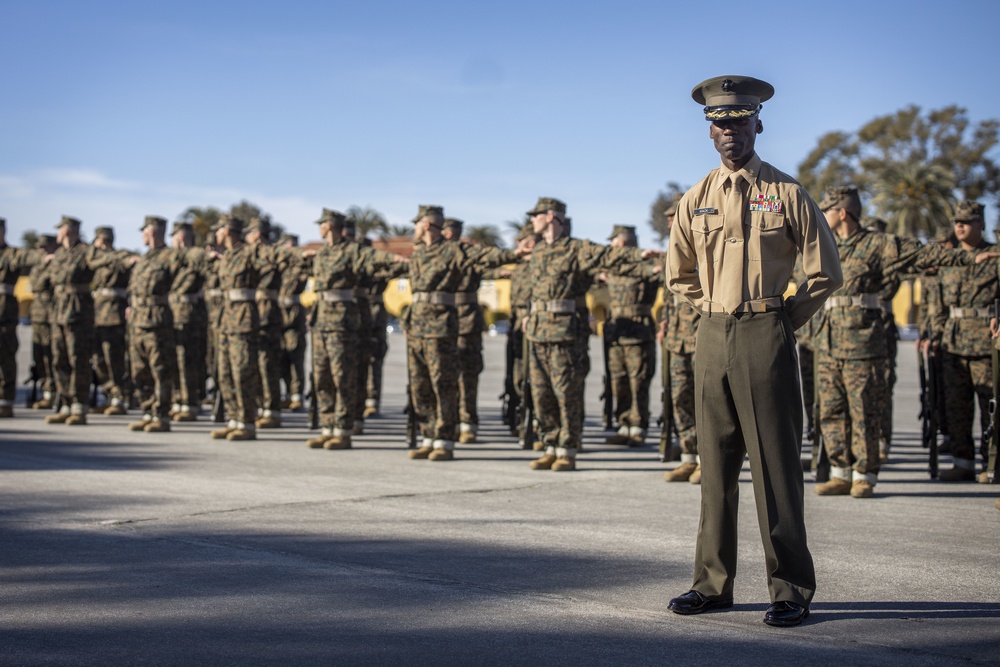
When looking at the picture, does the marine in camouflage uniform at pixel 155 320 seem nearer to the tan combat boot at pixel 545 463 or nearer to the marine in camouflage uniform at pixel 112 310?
the marine in camouflage uniform at pixel 112 310

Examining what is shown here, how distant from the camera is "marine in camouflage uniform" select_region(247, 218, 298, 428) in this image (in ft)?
43.9

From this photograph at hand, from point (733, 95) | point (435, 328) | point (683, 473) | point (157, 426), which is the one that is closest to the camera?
point (733, 95)

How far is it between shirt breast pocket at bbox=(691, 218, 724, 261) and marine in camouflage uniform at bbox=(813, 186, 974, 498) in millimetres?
3883

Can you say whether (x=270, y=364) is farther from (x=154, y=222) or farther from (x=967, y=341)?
(x=967, y=341)

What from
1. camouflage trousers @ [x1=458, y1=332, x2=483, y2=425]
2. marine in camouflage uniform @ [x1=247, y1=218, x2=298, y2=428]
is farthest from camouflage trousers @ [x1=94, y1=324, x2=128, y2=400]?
camouflage trousers @ [x1=458, y1=332, x2=483, y2=425]

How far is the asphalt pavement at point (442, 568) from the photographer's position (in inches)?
187

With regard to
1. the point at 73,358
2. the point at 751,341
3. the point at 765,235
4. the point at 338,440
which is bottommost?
the point at 338,440

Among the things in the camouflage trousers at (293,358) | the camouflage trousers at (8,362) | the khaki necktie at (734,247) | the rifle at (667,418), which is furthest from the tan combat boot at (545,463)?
the camouflage trousers at (8,362)

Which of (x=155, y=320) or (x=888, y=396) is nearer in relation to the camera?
(x=888, y=396)

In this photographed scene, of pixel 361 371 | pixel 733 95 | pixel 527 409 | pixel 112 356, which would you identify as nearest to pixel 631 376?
pixel 527 409

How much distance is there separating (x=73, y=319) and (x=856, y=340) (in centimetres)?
988

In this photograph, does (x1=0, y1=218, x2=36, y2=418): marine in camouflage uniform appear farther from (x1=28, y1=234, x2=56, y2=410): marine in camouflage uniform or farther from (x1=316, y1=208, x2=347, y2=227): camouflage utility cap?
(x1=316, y1=208, x2=347, y2=227): camouflage utility cap

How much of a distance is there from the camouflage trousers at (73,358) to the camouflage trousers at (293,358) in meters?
2.78

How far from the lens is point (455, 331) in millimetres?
11711
